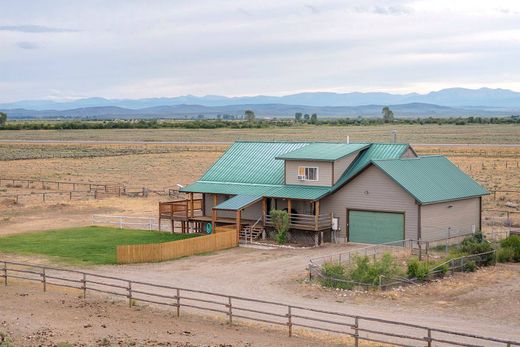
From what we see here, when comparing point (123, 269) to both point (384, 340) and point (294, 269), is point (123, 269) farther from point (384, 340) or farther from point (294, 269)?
point (384, 340)

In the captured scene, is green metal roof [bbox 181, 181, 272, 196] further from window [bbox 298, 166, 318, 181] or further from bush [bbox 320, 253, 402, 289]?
bush [bbox 320, 253, 402, 289]

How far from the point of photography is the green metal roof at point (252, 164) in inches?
1927

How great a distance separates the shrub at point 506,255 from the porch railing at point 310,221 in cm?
933

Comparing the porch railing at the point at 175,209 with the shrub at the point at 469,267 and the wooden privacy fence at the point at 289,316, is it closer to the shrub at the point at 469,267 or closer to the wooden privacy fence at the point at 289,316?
the wooden privacy fence at the point at 289,316

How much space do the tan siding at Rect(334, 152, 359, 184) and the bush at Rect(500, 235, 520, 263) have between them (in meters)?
9.52

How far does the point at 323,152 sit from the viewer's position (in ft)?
155

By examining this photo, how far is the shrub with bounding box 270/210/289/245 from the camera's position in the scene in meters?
44.4

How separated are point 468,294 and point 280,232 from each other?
1426 cm

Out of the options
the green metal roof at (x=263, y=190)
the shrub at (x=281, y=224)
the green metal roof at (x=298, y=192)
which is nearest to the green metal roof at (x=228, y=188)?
the green metal roof at (x=263, y=190)

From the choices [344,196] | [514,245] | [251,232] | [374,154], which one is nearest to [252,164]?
[251,232]

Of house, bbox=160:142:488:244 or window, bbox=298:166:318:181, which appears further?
window, bbox=298:166:318:181

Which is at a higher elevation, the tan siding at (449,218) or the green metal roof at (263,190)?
the green metal roof at (263,190)

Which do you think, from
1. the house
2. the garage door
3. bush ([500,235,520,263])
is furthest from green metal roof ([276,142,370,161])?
bush ([500,235,520,263])

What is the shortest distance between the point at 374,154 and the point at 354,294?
1658 cm
